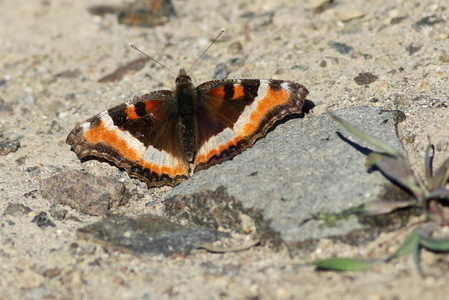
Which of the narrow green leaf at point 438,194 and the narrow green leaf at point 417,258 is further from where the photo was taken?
the narrow green leaf at point 438,194

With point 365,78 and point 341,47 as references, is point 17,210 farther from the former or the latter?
point 341,47

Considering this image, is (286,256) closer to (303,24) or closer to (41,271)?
(41,271)

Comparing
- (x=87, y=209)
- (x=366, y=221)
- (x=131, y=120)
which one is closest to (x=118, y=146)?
(x=131, y=120)

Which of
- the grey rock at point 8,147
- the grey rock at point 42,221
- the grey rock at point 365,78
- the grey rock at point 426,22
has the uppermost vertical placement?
the grey rock at point 426,22

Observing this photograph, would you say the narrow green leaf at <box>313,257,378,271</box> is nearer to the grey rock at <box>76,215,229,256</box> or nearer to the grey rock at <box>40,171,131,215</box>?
the grey rock at <box>76,215,229,256</box>

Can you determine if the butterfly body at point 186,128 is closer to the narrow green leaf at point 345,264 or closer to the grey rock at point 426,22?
the narrow green leaf at point 345,264

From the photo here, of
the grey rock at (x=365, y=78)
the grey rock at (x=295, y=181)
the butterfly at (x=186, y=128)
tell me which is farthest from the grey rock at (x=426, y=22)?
the butterfly at (x=186, y=128)

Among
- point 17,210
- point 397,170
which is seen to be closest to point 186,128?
point 17,210
